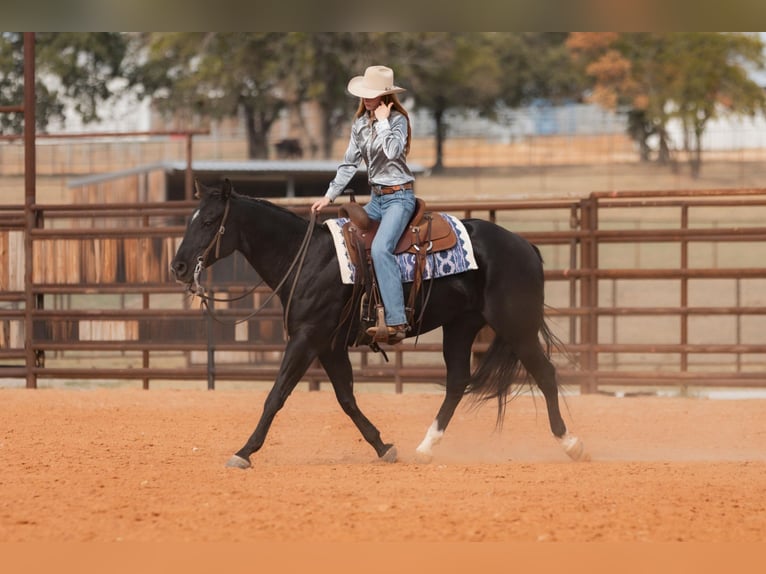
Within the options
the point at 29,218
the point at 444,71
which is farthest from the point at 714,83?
the point at 29,218

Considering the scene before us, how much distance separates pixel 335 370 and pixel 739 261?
20603 millimetres

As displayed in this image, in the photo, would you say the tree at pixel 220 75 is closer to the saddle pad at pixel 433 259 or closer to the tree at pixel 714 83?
the tree at pixel 714 83

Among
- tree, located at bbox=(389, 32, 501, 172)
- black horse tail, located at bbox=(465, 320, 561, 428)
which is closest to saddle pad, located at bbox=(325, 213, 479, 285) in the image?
black horse tail, located at bbox=(465, 320, 561, 428)

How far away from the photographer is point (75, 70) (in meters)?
40.8

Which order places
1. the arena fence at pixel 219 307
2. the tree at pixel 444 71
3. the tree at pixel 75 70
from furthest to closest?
the tree at pixel 444 71 < the tree at pixel 75 70 < the arena fence at pixel 219 307

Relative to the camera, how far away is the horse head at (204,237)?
7.27 meters

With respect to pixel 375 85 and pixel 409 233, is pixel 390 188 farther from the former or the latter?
pixel 375 85

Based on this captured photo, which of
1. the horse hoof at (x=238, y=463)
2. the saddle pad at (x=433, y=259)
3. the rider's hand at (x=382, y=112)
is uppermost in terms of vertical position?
the rider's hand at (x=382, y=112)

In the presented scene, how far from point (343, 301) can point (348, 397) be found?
604mm

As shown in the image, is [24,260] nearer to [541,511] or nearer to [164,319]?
[164,319]

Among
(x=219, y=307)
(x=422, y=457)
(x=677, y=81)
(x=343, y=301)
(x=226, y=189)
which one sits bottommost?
(x=422, y=457)

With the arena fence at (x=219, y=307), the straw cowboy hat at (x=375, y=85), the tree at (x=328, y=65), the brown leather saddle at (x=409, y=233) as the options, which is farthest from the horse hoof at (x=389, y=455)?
the tree at (x=328, y=65)

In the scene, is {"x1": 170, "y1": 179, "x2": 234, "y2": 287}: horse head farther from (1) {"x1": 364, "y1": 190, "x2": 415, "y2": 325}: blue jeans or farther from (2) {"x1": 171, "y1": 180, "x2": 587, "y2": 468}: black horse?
(1) {"x1": 364, "y1": 190, "x2": 415, "y2": 325}: blue jeans

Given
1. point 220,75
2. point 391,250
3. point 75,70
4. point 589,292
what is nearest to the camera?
point 391,250
